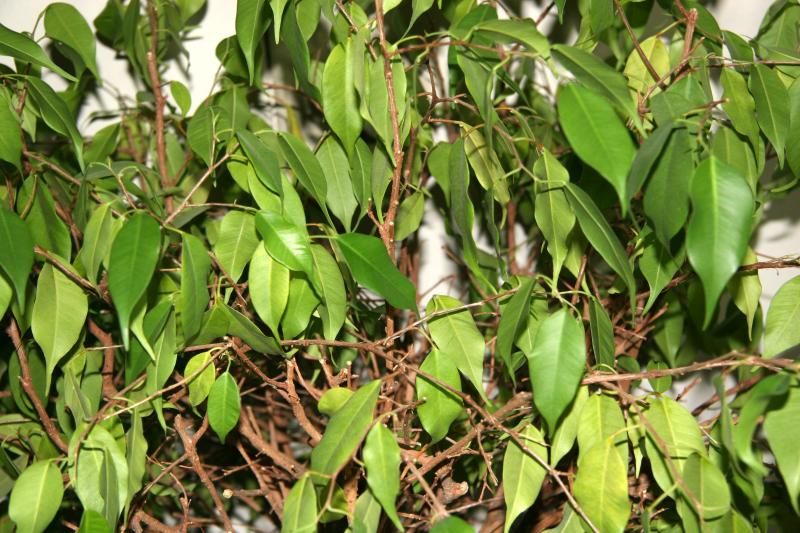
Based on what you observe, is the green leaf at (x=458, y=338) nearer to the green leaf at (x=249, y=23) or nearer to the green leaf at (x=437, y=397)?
the green leaf at (x=437, y=397)

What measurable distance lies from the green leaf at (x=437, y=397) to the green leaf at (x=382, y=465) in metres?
0.09

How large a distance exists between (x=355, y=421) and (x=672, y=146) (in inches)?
12.9

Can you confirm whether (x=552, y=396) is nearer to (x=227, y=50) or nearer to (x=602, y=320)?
(x=602, y=320)

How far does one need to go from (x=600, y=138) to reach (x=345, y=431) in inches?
12.0

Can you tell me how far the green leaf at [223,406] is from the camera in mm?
703

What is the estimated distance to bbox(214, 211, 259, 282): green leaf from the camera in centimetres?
72

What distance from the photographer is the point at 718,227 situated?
493mm

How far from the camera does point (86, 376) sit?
0.84 meters

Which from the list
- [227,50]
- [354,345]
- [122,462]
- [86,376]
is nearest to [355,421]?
[354,345]

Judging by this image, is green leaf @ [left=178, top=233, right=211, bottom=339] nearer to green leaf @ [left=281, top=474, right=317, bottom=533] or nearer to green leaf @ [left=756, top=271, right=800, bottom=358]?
green leaf @ [left=281, top=474, right=317, bottom=533]

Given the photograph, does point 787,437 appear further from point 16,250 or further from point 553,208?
point 16,250

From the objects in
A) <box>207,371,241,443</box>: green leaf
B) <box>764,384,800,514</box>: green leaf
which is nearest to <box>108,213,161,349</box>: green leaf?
<box>207,371,241,443</box>: green leaf

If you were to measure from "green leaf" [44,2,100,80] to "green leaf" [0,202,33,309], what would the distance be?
31cm

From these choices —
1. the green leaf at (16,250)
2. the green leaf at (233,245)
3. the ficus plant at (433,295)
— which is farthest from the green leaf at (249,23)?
the green leaf at (16,250)
